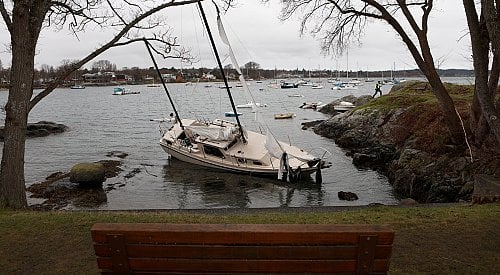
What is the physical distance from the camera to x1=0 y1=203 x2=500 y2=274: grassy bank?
17.5 feet

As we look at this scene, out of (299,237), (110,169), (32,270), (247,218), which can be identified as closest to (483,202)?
(247,218)

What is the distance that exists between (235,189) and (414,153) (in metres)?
7.99

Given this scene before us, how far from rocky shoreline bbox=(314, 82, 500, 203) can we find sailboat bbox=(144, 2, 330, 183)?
11.2 feet

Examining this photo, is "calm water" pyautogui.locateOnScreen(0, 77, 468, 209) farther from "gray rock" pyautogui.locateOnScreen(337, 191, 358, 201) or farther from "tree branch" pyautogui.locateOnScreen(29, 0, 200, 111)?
"tree branch" pyautogui.locateOnScreen(29, 0, 200, 111)

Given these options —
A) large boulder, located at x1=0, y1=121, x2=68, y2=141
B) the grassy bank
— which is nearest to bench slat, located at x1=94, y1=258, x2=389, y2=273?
the grassy bank

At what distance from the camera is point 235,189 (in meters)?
19.5

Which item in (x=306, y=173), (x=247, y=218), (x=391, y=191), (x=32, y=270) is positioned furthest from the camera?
(x=306, y=173)

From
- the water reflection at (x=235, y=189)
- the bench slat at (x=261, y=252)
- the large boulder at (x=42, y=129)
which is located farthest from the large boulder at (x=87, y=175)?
the large boulder at (x=42, y=129)

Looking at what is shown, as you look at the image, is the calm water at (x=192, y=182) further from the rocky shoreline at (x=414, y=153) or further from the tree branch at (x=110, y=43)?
the tree branch at (x=110, y=43)

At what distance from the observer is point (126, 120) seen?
56.8m

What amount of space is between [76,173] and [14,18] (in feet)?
41.3

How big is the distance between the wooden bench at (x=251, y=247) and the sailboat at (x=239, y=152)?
48.5 ft

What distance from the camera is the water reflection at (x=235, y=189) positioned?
1758 cm

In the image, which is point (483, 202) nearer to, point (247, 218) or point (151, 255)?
point (247, 218)
